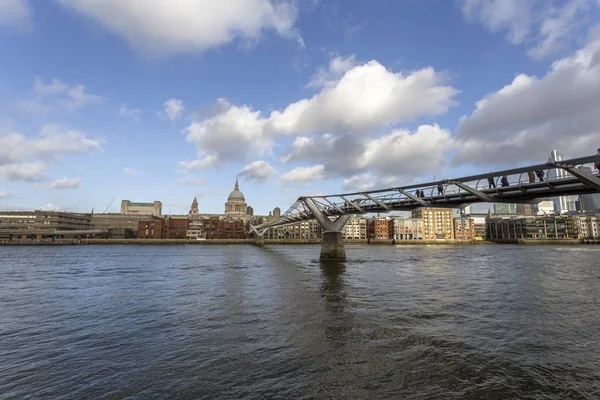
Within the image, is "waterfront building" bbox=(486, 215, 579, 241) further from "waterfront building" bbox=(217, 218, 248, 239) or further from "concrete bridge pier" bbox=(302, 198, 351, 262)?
"concrete bridge pier" bbox=(302, 198, 351, 262)

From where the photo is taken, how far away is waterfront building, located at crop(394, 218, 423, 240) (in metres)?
182

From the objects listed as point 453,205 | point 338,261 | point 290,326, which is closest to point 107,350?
point 290,326

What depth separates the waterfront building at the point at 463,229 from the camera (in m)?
186

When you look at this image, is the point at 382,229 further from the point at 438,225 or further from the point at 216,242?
the point at 216,242

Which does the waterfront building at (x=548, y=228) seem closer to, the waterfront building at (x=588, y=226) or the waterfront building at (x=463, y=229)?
the waterfront building at (x=588, y=226)

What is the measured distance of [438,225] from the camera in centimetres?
18425

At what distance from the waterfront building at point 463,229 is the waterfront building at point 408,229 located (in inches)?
849

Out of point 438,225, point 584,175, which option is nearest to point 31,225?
point 584,175

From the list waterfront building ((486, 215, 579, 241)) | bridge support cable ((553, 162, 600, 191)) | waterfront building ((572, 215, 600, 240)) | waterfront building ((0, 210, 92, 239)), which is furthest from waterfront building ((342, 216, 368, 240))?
bridge support cable ((553, 162, 600, 191))

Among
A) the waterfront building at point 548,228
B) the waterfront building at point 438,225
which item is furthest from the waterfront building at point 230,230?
the waterfront building at point 548,228

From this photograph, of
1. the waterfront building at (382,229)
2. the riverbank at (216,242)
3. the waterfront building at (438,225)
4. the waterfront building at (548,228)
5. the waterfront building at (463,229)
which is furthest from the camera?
the waterfront building at (463,229)

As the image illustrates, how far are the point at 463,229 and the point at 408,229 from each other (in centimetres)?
3393

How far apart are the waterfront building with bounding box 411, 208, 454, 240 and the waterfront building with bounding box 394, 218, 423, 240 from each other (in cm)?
318

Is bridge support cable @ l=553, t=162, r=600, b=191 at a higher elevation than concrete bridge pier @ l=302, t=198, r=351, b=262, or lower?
higher
